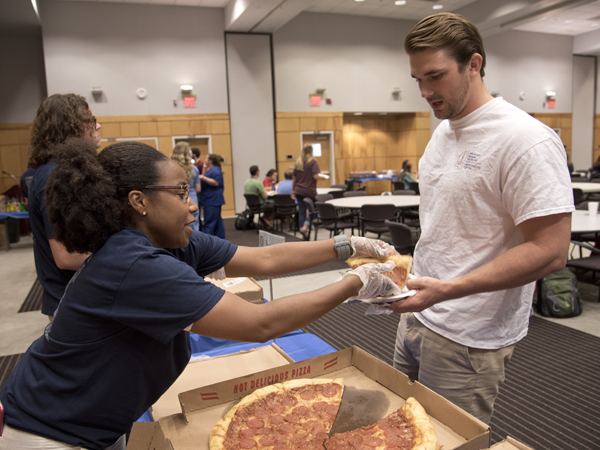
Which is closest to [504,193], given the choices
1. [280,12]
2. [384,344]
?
[384,344]

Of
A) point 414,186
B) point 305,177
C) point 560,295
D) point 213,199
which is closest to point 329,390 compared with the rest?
point 560,295

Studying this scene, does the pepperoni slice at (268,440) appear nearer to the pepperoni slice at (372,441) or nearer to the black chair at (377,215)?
the pepperoni slice at (372,441)

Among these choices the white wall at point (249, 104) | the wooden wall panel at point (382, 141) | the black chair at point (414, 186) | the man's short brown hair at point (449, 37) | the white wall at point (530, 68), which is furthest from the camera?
the white wall at point (530, 68)

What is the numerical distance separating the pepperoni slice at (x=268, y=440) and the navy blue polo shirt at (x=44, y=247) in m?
1.05

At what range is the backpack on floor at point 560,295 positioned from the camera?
4059 millimetres

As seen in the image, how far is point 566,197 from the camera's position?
3.85ft

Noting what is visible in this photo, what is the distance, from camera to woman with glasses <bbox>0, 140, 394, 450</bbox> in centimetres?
99

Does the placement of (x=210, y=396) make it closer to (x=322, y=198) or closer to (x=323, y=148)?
(x=322, y=198)

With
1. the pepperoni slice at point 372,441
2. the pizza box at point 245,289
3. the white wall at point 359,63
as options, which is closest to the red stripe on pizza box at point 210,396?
the pepperoni slice at point 372,441

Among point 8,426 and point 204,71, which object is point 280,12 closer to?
point 204,71

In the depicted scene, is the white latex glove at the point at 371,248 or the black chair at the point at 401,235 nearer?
the white latex glove at the point at 371,248

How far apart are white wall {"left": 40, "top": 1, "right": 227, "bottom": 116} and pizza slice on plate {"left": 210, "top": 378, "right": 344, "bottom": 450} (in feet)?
37.5

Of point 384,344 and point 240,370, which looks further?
point 384,344

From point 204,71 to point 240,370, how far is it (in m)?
11.4
